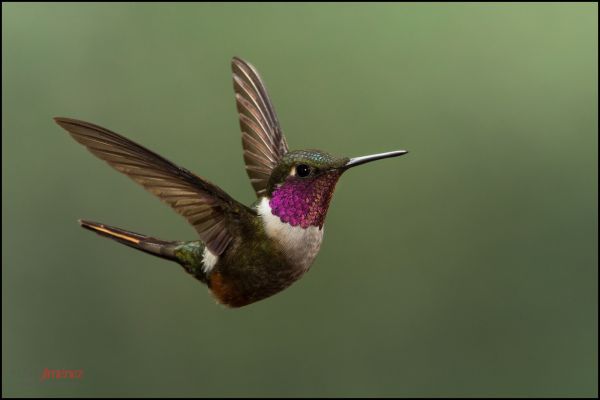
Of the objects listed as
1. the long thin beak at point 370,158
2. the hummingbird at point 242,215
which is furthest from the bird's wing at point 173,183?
the long thin beak at point 370,158

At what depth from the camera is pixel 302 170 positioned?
71 cm

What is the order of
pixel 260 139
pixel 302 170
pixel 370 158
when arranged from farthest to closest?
1. pixel 260 139
2. pixel 302 170
3. pixel 370 158

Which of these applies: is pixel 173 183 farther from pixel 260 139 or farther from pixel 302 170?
pixel 260 139

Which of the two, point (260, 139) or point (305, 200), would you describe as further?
point (260, 139)

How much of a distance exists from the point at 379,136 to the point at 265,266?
1.41m

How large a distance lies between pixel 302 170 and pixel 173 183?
126mm

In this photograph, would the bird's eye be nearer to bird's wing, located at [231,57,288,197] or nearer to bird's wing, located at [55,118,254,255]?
bird's wing, located at [55,118,254,255]

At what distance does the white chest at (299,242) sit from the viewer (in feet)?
2.36

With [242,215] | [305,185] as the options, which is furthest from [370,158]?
[242,215]

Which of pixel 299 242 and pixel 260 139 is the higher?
pixel 260 139

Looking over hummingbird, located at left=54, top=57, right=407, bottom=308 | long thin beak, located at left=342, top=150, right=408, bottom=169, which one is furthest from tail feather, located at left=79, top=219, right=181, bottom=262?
long thin beak, located at left=342, top=150, right=408, bottom=169

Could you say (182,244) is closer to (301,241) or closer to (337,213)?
(301,241)

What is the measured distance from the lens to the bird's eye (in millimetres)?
706

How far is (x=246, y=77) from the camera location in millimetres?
892
